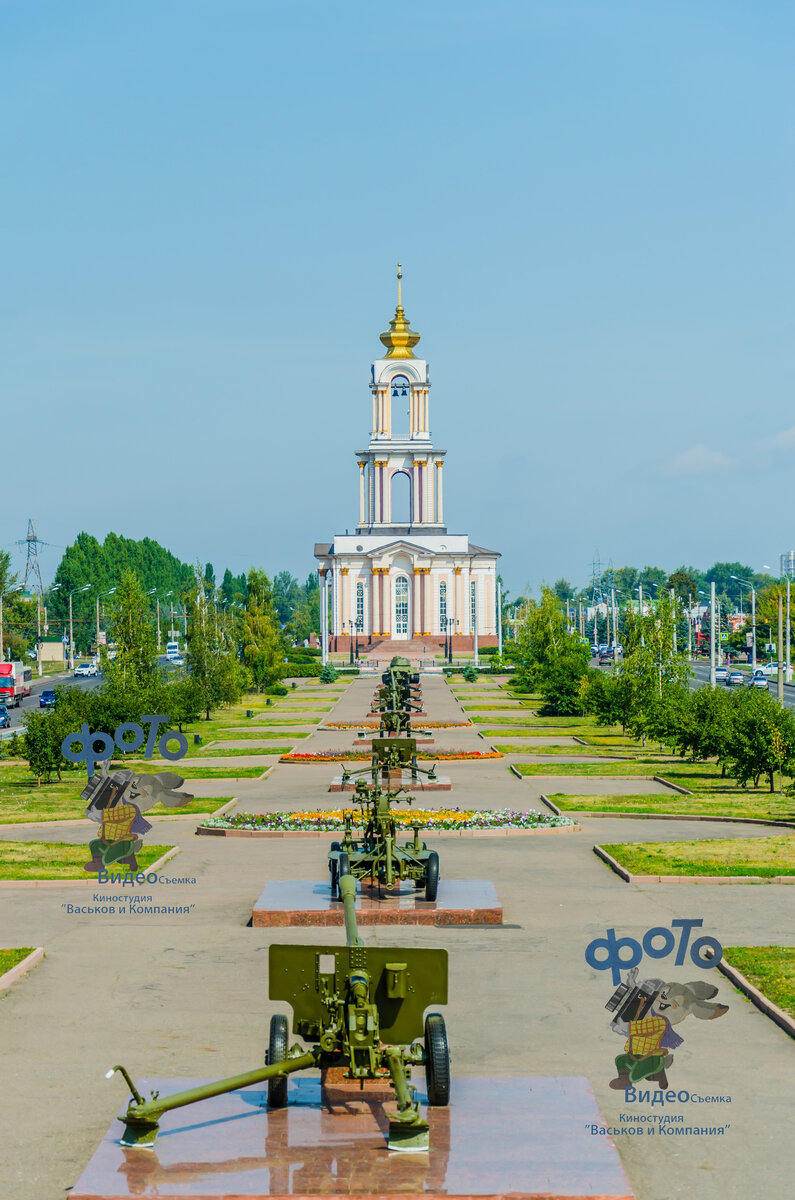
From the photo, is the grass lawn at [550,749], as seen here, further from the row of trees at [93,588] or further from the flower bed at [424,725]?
the row of trees at [93,588]

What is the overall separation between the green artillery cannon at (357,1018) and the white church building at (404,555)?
326 feet

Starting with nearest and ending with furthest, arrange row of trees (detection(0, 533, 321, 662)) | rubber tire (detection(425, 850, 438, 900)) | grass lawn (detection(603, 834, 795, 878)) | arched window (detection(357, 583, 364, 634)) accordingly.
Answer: rubber tire (detection(425, 850, 438, 900)), grass lawn (detection(603, 834, 795, 878)), row of trees (detection(0, 533, 321, 662)), arched window (detection(357, 583, 364, 634))

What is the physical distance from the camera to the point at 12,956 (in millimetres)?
16531

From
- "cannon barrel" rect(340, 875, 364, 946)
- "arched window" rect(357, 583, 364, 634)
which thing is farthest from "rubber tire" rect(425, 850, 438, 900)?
"arched window" rect(357, 583, 364, 634)

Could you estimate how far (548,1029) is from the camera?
45.1 ft

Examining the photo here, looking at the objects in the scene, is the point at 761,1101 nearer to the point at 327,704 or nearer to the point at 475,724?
the point at 475,724

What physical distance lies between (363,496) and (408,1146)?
111 meters

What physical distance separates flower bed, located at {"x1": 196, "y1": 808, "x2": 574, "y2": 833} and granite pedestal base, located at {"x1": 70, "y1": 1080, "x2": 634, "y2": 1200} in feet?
46.7

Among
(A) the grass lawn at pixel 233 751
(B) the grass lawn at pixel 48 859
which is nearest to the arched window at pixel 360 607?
(A) the grass lawn at pixel 233 751

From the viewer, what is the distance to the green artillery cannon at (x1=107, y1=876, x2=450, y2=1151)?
10.4m

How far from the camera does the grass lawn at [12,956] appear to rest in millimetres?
16141

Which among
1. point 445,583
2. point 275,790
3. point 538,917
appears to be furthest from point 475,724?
point 445,583

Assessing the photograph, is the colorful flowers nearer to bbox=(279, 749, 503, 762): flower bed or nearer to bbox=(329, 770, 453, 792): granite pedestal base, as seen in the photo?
bbox=(279, 749, 503, 762): flower bed

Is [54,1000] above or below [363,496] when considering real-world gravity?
below
